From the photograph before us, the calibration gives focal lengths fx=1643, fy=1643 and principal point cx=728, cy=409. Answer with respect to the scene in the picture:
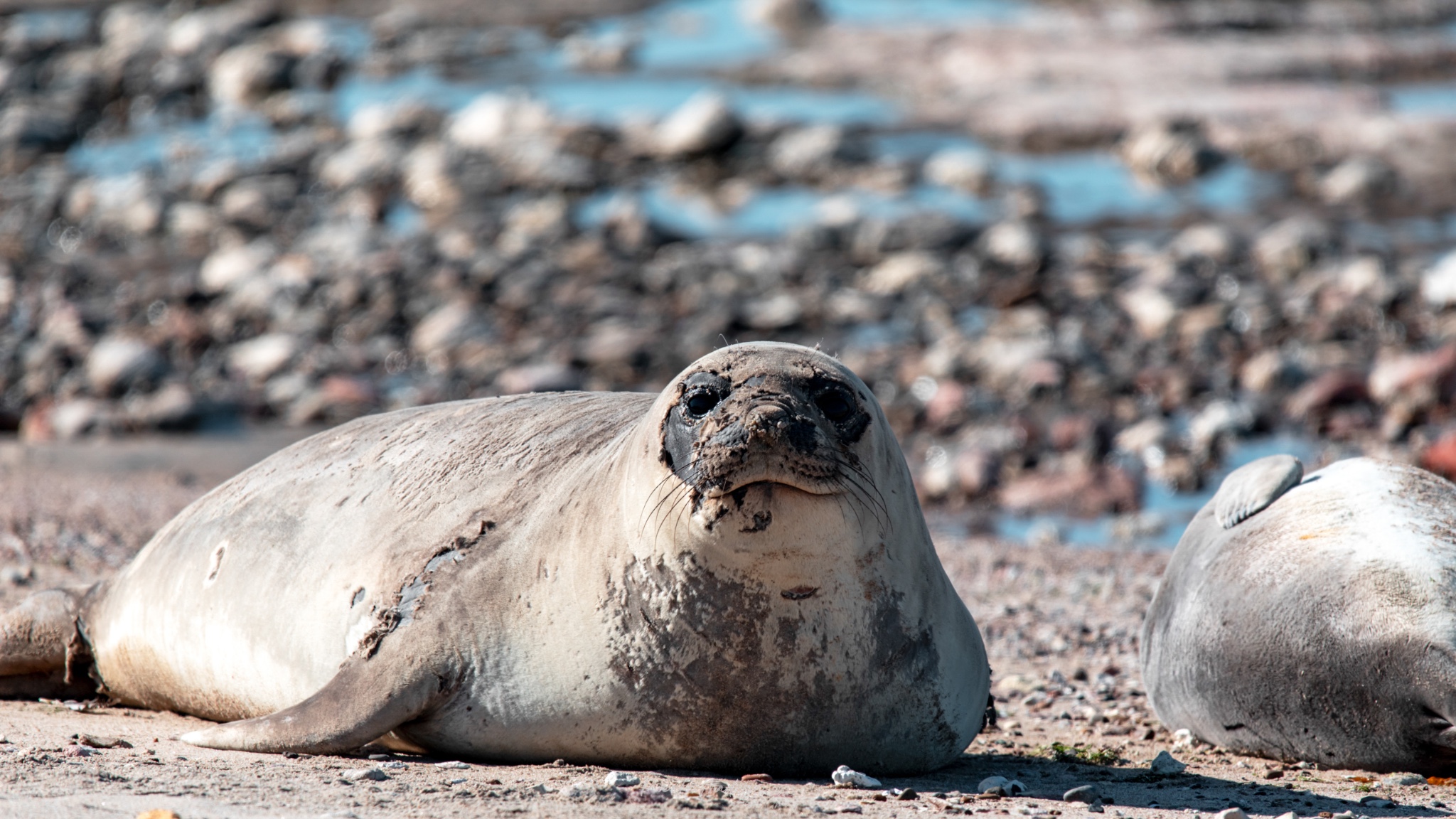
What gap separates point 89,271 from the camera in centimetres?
1662

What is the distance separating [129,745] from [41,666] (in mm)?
1265

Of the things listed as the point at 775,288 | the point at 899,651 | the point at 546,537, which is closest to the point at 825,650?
the point at 899,651

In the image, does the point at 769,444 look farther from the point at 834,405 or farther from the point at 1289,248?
the point at 1289,248

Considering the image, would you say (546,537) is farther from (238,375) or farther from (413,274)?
(413,274)

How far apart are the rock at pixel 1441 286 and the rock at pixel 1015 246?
3473 millimetres

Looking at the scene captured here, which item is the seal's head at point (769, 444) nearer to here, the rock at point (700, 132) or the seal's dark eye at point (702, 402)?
the seal's dark eye at point (702, 402)

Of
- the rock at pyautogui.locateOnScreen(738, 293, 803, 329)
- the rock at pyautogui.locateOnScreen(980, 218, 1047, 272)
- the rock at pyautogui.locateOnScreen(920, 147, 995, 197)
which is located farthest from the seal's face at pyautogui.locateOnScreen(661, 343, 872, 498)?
the rock at pyautogui.locateOnScreen(920, 147, 995, 197)

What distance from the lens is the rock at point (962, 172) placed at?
19875 millimetres

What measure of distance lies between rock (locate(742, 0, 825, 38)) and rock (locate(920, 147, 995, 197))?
32.3 ft

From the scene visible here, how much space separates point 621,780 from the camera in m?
3.70

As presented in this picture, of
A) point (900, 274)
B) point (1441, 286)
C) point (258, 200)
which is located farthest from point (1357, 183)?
point (258, 200)

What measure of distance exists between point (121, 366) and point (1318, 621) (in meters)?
10.1

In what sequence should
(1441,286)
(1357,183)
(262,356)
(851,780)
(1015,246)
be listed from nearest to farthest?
1. (851,780)
2. (262,356)
3. (1441,286)
4. (1015,246)
5. (1357,183)

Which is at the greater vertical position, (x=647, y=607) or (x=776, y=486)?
(x=776, y=486)
